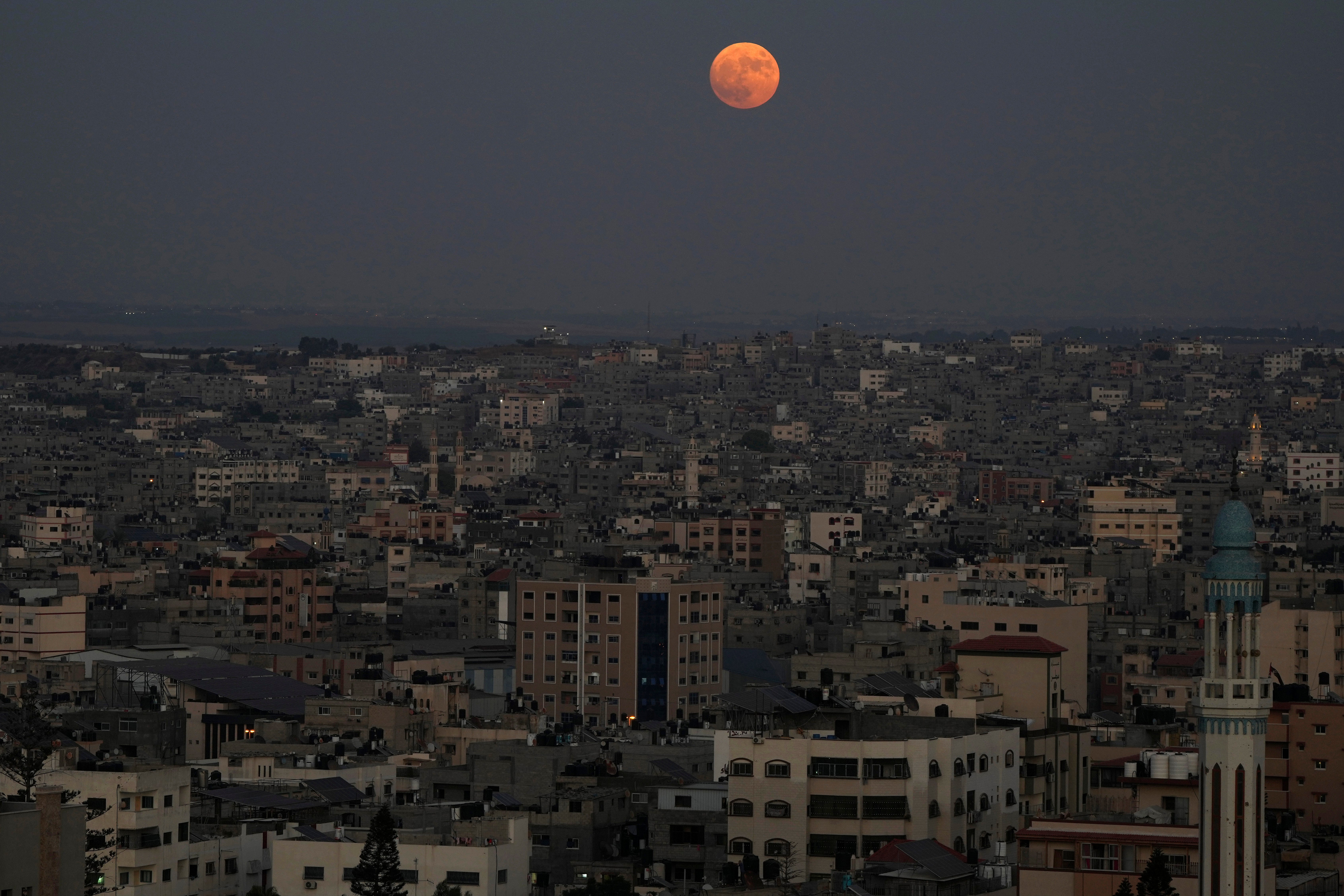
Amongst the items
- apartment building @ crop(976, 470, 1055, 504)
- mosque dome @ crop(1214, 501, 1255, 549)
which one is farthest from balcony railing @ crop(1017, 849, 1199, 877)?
apartment building @ crop(976, 470, 1055, 504)

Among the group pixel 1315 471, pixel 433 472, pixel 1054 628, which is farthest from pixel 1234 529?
pixel 433 472

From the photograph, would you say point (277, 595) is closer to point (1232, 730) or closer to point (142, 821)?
point (142, 821)

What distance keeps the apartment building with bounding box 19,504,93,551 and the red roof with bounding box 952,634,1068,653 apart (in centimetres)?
5877

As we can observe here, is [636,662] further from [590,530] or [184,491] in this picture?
[184,491]

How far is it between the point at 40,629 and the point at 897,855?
33740mm

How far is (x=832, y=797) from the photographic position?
104 ft

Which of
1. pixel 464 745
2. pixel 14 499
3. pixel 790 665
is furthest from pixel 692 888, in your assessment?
pixel 14 499

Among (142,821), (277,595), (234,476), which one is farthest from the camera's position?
(234,476)

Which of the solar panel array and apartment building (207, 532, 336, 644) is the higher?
the solar panel array

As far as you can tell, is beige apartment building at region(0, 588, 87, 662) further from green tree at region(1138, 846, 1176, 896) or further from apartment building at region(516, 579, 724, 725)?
green tree at region(1138, 846, 1176, 896)

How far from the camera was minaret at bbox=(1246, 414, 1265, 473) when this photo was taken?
5517 inches

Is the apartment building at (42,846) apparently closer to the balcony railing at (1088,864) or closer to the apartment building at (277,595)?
the balcony railing at (1088,864)

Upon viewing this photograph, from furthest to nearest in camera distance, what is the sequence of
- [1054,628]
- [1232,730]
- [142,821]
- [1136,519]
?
[1136,519] → [1054,628] → [142,821] → [1232,730]

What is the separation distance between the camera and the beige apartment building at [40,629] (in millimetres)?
59031
